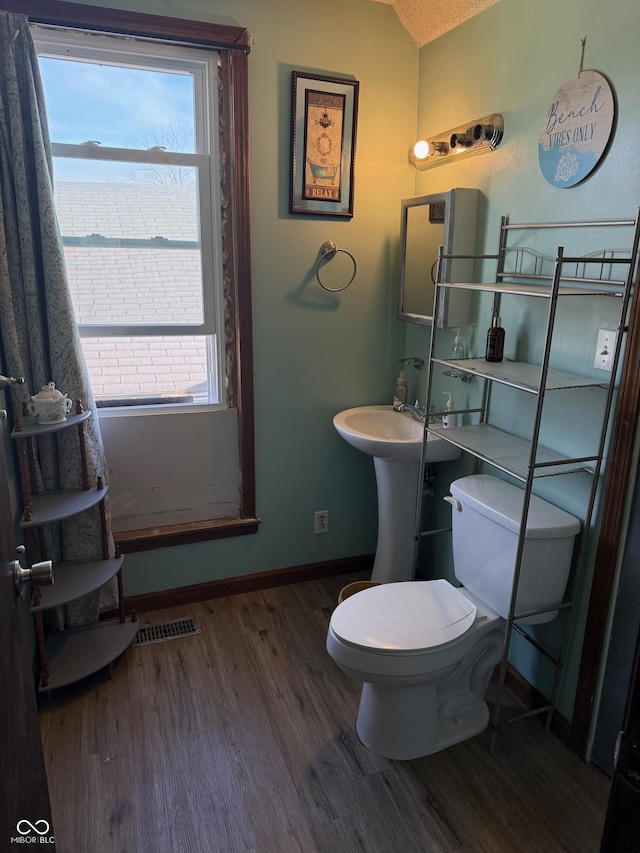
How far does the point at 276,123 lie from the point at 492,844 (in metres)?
2.50

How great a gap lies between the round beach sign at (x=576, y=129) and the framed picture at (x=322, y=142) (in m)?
0.86

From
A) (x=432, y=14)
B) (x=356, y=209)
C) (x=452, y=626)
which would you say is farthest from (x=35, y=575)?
(x=432, y=14)

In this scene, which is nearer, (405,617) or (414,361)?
(405,617)

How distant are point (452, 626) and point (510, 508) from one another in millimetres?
401

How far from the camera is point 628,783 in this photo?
75 centimetres

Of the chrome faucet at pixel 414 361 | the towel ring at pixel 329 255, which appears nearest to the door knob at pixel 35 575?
the towel ring at pixel 329 255

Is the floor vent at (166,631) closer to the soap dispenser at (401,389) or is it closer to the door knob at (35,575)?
the soap dispenser at (401,389)

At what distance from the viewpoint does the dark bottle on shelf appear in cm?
192

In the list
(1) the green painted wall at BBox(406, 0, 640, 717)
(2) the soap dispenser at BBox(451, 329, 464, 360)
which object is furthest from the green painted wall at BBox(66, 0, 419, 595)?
(2) the soap dispenser at BBox(451, 329, 464, 360)

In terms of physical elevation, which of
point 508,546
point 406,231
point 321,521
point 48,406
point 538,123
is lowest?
point 321,521

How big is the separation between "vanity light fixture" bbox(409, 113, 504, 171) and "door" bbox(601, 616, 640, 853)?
5.95ft

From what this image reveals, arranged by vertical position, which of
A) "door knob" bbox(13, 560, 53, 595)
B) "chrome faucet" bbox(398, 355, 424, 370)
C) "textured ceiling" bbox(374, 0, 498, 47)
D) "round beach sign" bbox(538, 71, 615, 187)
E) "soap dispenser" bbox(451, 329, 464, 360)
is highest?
"textured ceiling" bbox(374, 0, 498, 47)

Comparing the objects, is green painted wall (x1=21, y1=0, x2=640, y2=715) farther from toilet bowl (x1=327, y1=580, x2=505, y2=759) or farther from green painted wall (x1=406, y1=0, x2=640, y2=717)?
toilet bowl (x1=327, y1=580, x2=505, y2=759)

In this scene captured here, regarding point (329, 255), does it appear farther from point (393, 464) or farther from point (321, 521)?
point (321, 521)
